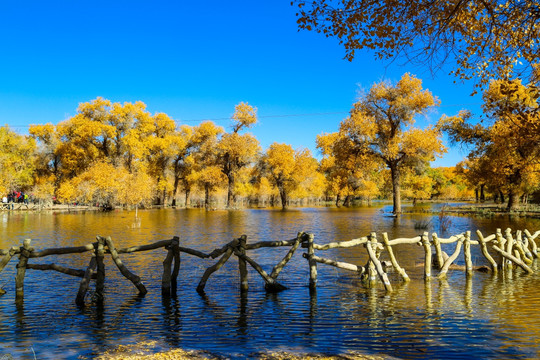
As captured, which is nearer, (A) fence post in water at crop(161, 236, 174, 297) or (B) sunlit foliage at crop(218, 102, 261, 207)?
(A) fence post in water at crop(161, 236, 174, 297)

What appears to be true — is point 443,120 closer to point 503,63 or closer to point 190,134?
point 503,63

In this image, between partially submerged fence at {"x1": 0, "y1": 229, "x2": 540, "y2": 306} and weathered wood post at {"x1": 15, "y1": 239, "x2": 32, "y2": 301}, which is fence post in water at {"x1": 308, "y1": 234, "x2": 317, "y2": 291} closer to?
partially submerged fence at {"x1": 0, "y1": 229, "x2": 540, "y2": 306}

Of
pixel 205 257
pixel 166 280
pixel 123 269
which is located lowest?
pixel 166 280

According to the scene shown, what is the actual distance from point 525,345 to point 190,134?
245ft

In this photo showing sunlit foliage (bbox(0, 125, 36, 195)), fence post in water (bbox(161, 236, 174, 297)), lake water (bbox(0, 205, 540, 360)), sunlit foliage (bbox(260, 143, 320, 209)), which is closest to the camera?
lake water (bbox(0, 205, 540, 360))

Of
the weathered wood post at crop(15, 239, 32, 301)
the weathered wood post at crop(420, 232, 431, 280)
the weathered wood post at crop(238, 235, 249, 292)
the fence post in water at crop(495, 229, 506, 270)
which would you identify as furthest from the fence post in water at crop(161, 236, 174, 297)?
the fence post in water at crop(495, 229, 506, 270)

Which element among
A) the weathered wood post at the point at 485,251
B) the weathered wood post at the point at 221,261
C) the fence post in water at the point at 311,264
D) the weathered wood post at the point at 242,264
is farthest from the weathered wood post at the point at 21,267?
the weathered wood post at the point at 485,251

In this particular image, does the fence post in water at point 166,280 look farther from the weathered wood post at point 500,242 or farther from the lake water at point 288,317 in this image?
the weathered wood post at point 500,242

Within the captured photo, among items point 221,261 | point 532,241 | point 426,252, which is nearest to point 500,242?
point 532,241

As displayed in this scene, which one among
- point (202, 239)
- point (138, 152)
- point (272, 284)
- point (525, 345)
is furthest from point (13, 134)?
point (525, 345)

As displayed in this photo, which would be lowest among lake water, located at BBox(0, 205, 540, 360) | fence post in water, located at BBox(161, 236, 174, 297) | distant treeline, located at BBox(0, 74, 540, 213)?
lake water, located at BBox(0, 205, 540, 360)

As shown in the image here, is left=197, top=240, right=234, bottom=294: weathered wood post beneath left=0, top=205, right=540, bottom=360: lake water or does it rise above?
above

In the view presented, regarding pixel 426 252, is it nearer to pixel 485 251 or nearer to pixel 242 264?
pixel 485 251

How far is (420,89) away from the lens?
45.0 meters
